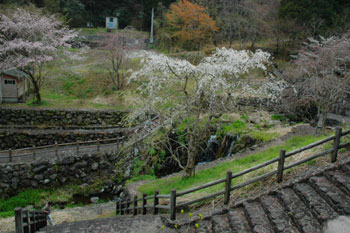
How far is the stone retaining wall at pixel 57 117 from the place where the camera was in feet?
57.0

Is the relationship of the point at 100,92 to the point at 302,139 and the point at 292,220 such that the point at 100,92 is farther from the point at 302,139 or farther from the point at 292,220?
the point at 292,220

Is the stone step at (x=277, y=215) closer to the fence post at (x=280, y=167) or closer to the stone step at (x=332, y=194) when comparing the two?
the fence post at (x=280, y=167)

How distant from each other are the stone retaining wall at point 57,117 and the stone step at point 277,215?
13.5 meters

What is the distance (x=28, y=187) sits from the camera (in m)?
12.6

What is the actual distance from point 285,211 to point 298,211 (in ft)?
0.83

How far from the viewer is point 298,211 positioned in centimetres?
505

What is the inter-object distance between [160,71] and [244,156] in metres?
5.58

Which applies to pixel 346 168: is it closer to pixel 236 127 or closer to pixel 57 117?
pixel 236 127

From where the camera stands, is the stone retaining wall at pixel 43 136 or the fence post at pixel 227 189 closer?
the fence post at pixel 227 189

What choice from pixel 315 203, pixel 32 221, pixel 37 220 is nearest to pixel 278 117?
pixel 315 203

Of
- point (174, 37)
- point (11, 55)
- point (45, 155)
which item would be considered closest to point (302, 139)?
point (45, 155)

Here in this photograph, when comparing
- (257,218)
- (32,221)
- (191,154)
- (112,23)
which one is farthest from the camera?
(112,23)

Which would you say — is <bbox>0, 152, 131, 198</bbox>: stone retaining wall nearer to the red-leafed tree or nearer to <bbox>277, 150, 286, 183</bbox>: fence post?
<bbox>277, 150, 286, 183</bbox>: fence post

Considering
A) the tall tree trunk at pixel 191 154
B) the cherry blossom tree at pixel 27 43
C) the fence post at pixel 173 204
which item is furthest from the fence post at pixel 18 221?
the cherry blossom tree at pixel 27 43
